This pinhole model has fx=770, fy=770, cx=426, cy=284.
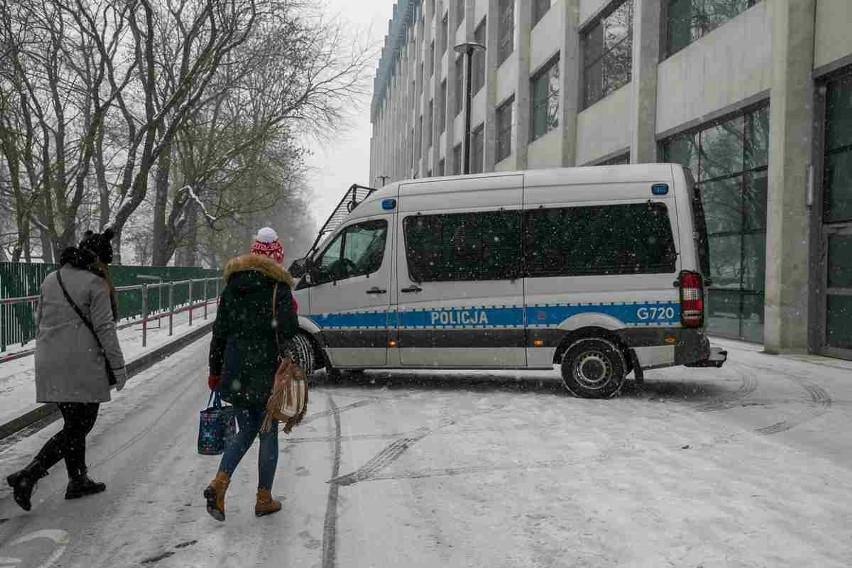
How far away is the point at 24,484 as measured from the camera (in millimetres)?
4359

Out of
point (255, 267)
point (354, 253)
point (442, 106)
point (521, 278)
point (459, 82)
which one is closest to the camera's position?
point (255, 267)

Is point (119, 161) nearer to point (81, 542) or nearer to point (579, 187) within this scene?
point (579, 187)

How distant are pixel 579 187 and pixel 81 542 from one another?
19.7 feet

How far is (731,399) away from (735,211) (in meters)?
7.15

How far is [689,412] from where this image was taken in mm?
7410

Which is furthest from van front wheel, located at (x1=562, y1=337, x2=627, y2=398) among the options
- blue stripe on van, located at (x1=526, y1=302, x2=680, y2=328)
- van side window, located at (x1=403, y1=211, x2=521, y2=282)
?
van side window, located at (x1=403, y1=211, x2=521, y2=282)

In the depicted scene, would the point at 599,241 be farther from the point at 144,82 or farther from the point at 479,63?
the point at 479,63

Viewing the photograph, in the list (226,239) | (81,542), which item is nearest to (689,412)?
(81,542)

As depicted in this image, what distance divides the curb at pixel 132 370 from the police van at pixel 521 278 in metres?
2.84

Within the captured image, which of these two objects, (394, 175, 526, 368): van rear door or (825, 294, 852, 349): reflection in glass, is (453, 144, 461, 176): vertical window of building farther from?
(394, 175, 526, 368): van rear door

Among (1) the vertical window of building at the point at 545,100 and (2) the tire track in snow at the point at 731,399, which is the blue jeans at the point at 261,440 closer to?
(2) the tire track in snow at the point at 731,399

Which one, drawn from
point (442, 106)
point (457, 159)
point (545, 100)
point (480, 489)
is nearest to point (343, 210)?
point (480, 489)

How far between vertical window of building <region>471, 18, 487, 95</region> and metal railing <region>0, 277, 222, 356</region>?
48.5 ft

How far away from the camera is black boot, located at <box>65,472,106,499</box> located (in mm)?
4696
